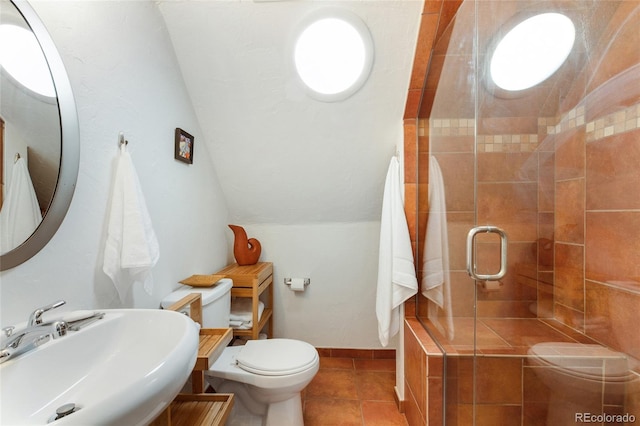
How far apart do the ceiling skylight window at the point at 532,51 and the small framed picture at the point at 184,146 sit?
1.58 meters

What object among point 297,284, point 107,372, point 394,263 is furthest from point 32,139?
point 297,284

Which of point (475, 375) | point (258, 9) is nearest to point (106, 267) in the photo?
point (258, 9)

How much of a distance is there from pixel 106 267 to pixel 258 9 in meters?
1.32

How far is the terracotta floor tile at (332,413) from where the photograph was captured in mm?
1518

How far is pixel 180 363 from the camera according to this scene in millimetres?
569

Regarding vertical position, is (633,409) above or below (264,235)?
below

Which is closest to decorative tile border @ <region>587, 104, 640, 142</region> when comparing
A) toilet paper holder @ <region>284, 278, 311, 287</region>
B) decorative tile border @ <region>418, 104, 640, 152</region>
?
decorative tile border @ <region>418, 104, 640, 152</region>

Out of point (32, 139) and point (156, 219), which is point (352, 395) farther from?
point (32, 139)

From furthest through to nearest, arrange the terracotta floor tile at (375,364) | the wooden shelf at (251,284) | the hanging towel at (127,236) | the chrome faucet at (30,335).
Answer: the terracotta floor tile at (375,364) < the wooden shelf at (251,284) < the hanging towel at (127,236) < the chrome faucet at (30,335)

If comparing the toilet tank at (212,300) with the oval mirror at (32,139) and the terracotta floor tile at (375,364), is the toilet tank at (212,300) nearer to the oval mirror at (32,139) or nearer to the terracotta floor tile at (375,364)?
the oval mirror at (32,139)

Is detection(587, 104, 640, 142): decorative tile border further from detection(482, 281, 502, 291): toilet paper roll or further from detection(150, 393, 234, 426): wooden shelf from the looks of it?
detection(150, 393, 234, 426): wooden shelf

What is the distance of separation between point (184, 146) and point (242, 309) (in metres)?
1.07

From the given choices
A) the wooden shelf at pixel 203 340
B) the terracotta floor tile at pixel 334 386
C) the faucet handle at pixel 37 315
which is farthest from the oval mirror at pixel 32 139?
the terracotta floor tile at pixel 334 386

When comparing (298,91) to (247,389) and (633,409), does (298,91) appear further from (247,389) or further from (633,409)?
(633,409)
